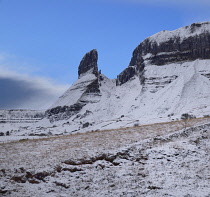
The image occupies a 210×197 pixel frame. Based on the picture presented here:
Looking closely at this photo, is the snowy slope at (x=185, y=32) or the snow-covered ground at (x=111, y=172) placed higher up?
the snowy slope at (x=185, y=32)

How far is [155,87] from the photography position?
482 ft

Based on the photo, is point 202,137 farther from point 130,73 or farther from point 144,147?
point 130,73

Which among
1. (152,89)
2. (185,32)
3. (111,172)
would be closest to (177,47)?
(185,32)

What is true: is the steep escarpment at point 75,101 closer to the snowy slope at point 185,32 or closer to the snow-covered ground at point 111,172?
the snowy slope at point 185,32

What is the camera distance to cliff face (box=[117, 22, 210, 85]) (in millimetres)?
170875

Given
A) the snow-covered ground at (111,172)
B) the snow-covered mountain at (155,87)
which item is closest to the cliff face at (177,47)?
the snow-covered mountain at (155,87)

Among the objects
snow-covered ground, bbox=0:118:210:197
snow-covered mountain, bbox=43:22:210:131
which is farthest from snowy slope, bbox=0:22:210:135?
snow-covered ground, bbox=0:118:210:197

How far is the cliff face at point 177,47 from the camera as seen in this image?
6727 inches

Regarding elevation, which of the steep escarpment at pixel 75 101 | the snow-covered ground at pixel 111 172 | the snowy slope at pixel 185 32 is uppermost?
the snowy slope at pixel 185 32

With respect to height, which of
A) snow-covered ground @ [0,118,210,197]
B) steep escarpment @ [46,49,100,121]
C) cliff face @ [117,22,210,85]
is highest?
cliff face @ [117,22,210,85]

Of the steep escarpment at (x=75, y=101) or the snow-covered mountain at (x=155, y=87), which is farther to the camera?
the steep escarpment at (x=75, y=101)

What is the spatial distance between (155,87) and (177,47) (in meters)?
49.5

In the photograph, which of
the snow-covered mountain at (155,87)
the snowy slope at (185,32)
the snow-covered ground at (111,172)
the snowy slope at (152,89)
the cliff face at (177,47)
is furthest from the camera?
the snowy slope at (185,32)

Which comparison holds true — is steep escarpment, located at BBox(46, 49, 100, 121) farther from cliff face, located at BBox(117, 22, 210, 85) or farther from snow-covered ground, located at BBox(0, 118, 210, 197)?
snow-covered ground, located at BBox(0, 118, 210, 197)
